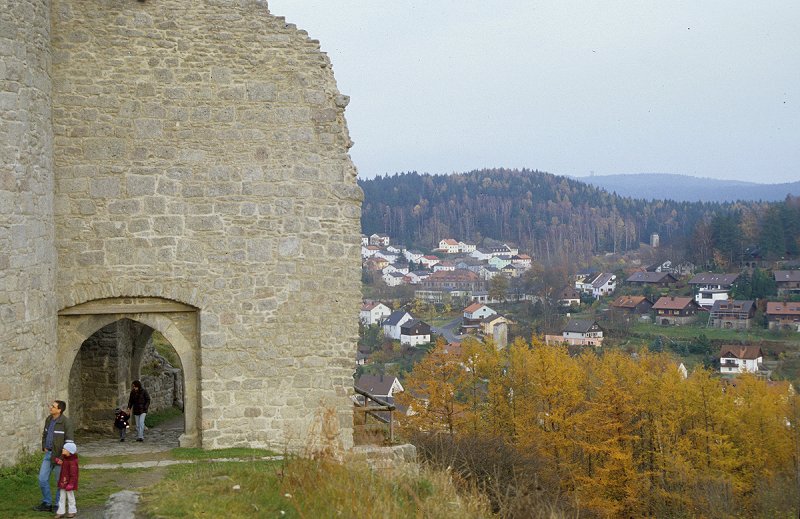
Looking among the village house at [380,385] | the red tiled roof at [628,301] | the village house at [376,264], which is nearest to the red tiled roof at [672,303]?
the red tiled roof at [628,301]

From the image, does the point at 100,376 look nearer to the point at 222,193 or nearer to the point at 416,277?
the point at 222,193

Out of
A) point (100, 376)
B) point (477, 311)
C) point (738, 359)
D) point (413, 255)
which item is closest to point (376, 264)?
point (413, 255)

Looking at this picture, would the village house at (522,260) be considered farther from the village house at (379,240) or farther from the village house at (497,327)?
the village house at (497,327)

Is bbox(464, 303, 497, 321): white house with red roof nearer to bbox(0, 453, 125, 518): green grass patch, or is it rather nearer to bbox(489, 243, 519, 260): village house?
bbox(489, 243, 519, 260): village house

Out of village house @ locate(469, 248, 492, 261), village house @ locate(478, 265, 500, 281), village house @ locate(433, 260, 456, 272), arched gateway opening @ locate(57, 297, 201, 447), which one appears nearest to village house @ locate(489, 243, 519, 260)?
village house @ locate(469, 248, 492, 261)

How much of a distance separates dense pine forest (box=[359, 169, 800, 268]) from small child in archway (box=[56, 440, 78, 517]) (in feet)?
438

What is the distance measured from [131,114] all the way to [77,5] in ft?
5.06

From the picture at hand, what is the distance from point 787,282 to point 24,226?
90941 mm

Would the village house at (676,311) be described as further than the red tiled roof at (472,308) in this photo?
No

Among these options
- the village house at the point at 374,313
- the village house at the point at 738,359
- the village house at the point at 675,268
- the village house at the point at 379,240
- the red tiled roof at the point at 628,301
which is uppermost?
the village house at the point at 379,240

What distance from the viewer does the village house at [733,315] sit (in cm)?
8050

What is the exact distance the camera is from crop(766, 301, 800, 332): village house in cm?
7750

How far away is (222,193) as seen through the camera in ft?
35.4

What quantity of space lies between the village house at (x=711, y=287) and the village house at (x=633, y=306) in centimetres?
544
